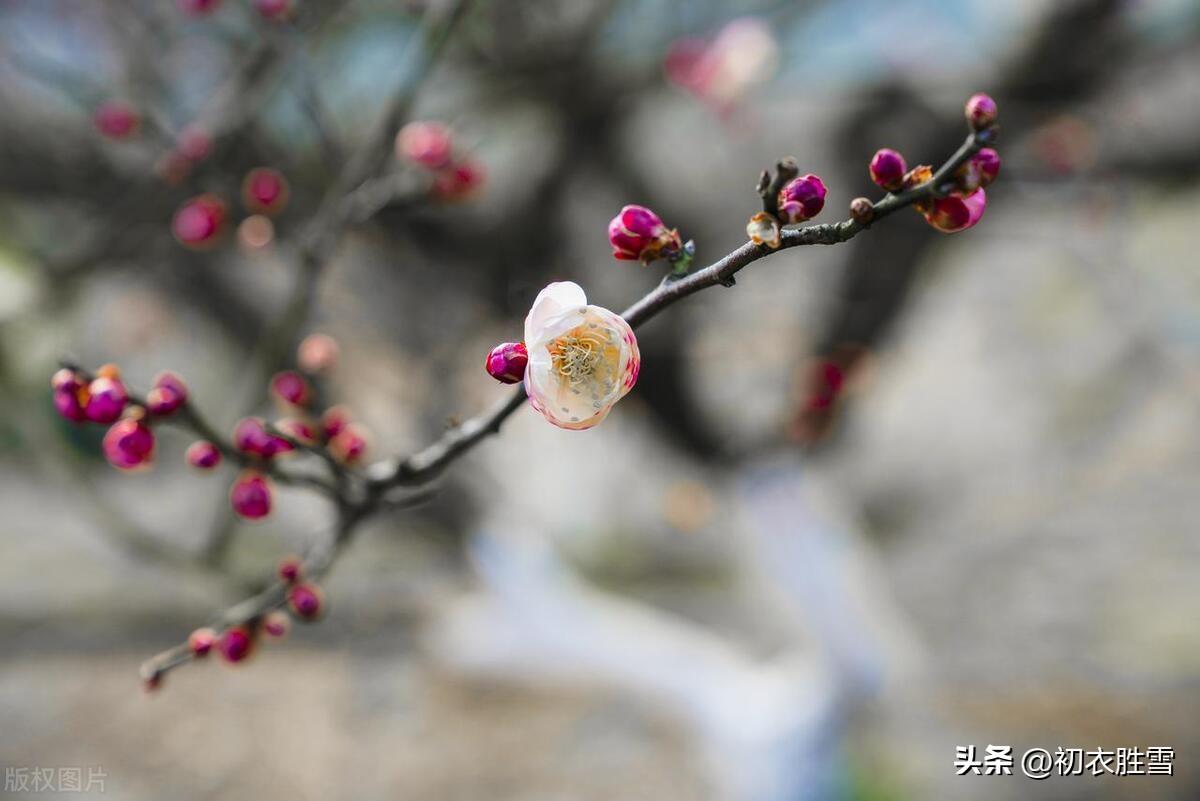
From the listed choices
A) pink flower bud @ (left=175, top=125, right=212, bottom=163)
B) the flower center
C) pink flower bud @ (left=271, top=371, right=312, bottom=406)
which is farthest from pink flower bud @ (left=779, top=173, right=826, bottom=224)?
pink flower bud @ (left=175, top=125, right=212, bottom=163)

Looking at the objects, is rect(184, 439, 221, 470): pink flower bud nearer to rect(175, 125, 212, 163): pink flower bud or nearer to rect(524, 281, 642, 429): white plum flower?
rect(524, 281, 642, 429): white plum flower

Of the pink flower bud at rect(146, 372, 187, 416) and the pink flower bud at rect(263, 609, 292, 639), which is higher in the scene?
the pink flower bud at rect(146, 372, 187, 416)

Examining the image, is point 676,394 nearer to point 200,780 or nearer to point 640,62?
point 640,62

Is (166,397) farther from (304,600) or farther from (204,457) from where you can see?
(304,600)

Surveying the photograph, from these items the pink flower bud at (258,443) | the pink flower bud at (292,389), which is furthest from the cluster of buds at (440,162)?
the pink flower bud at (258,443)

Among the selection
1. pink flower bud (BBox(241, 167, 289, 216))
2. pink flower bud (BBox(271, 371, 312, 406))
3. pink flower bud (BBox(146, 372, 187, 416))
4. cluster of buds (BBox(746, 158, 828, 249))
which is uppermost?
pink flower bud (BBox(241, 167, 289, 216))
